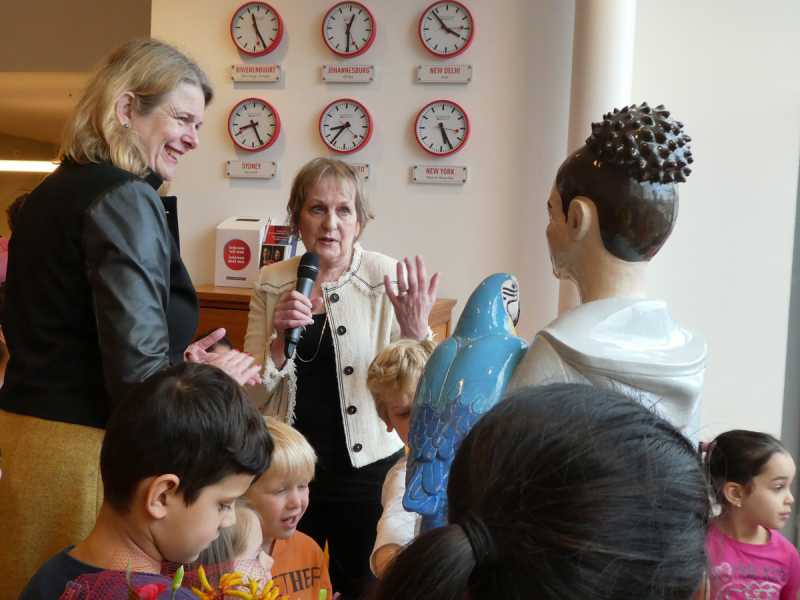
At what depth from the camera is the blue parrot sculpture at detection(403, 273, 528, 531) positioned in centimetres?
110

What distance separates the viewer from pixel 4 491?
1577mm

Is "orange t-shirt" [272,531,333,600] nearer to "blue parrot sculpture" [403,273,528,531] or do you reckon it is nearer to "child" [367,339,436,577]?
"child" [367,339,436,577]

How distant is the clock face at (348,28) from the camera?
12.7 ft

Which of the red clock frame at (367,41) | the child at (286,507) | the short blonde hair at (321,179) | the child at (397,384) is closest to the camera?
the child at (397,384)

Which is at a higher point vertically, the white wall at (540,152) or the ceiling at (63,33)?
the ceiling at (63,33)

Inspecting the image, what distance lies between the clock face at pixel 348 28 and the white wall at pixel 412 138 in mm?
41

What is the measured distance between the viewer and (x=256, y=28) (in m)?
4.01

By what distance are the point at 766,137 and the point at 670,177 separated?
8.61ft

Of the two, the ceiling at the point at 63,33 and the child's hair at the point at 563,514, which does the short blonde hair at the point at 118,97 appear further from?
the ceiling at the point at 63,33

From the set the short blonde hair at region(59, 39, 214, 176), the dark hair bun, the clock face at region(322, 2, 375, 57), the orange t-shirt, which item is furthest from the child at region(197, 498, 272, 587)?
the clock face at region(322, 2, 375, 57)

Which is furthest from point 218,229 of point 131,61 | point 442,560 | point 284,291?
point 442,560

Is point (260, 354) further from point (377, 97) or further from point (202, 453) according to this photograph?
point (377, 97)

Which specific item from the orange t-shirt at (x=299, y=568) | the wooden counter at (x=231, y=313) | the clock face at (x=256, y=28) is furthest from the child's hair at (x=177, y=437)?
the clock face at (x=256, y=28)

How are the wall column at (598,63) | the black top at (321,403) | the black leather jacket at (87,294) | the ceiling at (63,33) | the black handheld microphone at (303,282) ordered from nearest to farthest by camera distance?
1. the black leather jacket at (87,294)
2. the black handheld microphone at (303,282)
3. the black top at (321,403)
4. the wall column at (598,63)
5. the ceiling at (63,33)
